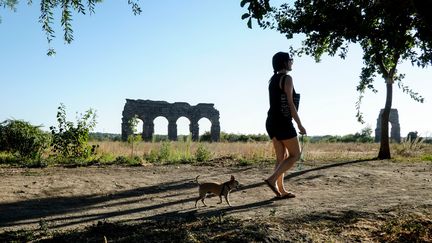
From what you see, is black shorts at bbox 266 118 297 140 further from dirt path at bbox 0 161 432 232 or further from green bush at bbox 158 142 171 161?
green bush at bbox 158 142 171 161

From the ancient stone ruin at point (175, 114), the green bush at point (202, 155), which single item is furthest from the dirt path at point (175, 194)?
the ancient stone ruin at point (175, 114)

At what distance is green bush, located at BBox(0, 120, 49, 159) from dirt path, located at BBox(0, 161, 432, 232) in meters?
2.42

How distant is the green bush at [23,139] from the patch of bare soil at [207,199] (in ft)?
7.95

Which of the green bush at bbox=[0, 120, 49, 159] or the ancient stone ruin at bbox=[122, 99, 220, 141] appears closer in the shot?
the green bush at bbox=[0, 120, 49, 159]

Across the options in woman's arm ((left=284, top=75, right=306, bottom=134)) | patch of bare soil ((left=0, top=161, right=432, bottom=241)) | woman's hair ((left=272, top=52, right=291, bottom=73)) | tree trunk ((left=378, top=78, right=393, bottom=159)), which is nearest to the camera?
patch of bare soil ((left=0, top=161, right=432, bottom=241))

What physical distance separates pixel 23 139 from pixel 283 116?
9.11m

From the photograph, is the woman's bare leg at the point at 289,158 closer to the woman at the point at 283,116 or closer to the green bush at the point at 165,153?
A: the woman at the point at 283,116

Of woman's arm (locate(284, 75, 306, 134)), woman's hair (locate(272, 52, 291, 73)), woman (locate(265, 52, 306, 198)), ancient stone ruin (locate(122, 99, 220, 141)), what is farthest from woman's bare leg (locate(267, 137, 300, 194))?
ancient stone ruin (locate(122, 99, 220, 141))

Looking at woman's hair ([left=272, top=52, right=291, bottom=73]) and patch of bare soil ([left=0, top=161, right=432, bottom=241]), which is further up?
woman's hair ([left=272, top=52, right=291, bottom=73])

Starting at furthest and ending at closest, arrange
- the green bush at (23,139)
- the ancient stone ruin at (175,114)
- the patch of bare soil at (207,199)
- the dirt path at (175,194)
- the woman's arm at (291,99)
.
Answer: the ancient stone ruin at (175,114), the green bush at (23,139), the woman's arm at (291,99), the dirt path at (175,194), the patch of bare soil at (207,199)

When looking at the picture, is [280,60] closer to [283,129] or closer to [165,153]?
[283,129]

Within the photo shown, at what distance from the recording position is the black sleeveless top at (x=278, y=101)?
5945 mm

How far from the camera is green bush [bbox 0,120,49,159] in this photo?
1234 centimetres

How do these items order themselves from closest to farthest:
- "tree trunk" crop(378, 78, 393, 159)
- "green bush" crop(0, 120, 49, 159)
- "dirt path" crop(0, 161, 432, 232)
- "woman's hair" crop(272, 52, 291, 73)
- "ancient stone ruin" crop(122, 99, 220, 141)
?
"dirt path" crop(0, 161, 432, 232)
"woman's hair" crop(272, 52, 291, 73)
"green bush" crop(0, 120, 49, 159)
"tree trunk" crop(378, 78, 393, 159)
"ancient stone ruin" crop(122, 99, 220, 141)
